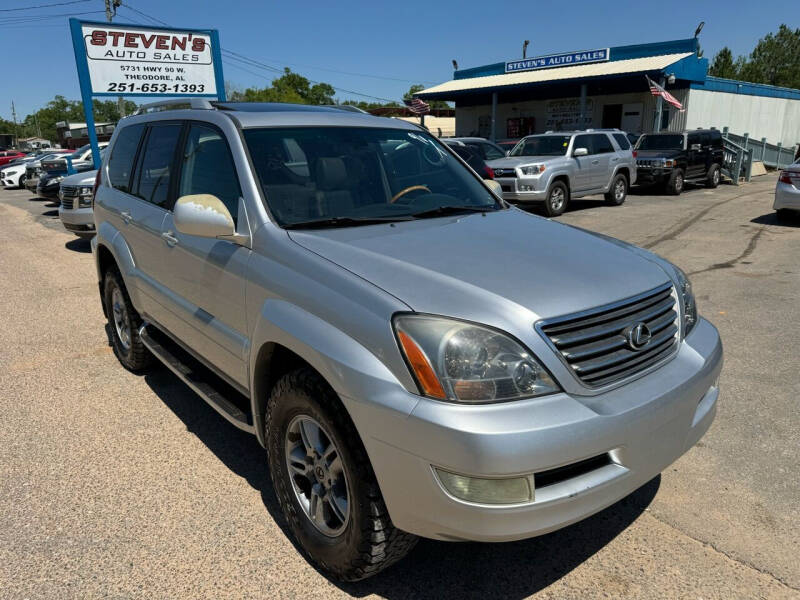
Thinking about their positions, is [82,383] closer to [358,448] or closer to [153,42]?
[358,448]

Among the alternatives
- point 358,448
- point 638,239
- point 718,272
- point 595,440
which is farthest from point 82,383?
point 638,239

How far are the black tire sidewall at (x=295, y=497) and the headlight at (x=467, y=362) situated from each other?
1.49ft

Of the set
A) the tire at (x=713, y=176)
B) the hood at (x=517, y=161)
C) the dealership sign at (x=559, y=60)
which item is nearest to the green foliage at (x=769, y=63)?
the dealership sign at (x=559, y=60)

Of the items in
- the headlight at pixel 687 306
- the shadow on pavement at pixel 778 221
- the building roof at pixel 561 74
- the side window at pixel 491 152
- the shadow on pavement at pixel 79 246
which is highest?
the building roof at pixel 561 74

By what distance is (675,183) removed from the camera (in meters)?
17.8

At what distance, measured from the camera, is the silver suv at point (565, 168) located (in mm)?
12891

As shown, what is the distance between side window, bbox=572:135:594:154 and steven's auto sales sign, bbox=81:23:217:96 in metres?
8.41

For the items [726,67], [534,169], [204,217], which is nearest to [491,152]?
[534,169]

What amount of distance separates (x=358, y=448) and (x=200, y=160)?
207cm

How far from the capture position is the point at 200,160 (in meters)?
3.42

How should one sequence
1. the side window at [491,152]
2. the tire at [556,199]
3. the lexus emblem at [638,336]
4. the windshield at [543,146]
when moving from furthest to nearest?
the side window at [491,152], the windshield at [543,146], the tire at [556,199], the lexus emblem at [638,336]

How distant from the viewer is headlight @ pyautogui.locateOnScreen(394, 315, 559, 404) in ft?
6.52

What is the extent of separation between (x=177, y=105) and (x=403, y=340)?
2.87 metres

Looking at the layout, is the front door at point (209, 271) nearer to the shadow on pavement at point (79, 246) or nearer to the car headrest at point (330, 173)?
the car headrest at point (330, 173)
